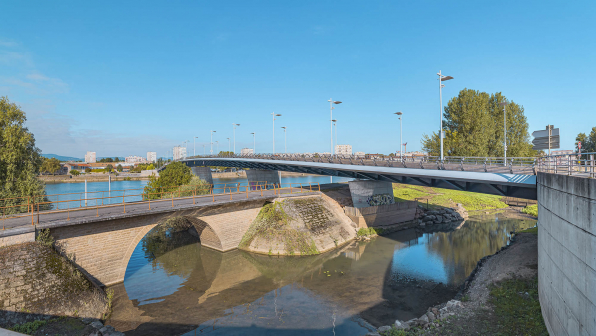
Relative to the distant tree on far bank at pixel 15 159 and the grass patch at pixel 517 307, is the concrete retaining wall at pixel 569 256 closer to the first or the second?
the grass patch at pixel 517 307

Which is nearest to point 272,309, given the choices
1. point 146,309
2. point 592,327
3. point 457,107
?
point 146,309

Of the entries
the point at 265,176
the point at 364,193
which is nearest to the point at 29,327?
the point at 364,193

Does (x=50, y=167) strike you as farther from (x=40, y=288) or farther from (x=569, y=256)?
(x=569, y=256)

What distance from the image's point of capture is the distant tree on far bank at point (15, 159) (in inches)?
1080

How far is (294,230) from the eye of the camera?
94.7 feet

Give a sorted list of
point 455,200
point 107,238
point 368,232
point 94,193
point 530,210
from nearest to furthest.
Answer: point 107,238
point 368,232
point 530,210
point 455,200
point 94,193

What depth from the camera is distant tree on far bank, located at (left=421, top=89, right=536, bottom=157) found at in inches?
1850

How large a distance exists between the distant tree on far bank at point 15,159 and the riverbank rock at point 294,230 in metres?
20.4

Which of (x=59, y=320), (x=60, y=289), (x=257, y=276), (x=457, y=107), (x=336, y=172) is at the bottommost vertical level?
(x=257, y=276)

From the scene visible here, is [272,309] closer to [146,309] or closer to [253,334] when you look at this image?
[253,334]

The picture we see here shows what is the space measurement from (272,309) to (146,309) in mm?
7483

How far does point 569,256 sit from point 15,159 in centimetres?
4032

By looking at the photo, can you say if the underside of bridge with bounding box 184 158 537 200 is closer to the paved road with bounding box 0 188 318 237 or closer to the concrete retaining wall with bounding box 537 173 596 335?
the concrete retaining wall with bounding box 537 173 596 335

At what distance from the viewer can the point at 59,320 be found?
1410 centimetres
